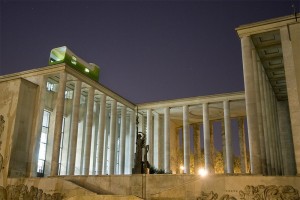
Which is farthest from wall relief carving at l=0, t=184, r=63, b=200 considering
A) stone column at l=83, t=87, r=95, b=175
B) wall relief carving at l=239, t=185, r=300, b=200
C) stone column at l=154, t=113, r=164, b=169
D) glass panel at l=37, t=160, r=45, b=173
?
stone column at l=154, t=113, r=164, b=169

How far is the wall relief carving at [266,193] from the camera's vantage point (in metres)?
15.8

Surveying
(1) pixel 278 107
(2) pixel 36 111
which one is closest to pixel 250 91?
(1) pixel 278 107

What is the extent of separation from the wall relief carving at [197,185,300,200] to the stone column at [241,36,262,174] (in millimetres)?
5857

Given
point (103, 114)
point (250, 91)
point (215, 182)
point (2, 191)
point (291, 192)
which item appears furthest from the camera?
point (103, 114)

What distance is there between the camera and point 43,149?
33844 millimetres

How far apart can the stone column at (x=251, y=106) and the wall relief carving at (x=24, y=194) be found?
14.3 m

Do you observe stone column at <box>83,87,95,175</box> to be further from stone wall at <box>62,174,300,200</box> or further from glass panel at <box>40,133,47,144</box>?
stone wall at <box>62,174,300,200</box>

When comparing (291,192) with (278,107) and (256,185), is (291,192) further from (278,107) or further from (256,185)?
(278,107)

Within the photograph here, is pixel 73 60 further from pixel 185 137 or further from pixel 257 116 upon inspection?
pixel 257 116

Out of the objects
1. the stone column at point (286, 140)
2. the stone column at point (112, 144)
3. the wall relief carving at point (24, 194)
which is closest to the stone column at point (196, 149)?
the stone column at point (286, 140)

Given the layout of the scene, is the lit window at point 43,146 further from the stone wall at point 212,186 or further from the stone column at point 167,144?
the stone wall at point 212,186

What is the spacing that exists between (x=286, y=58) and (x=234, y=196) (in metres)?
11.7

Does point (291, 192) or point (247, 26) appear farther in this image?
point (247, 26)

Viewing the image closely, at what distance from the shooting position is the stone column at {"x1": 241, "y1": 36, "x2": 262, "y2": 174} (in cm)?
2238
